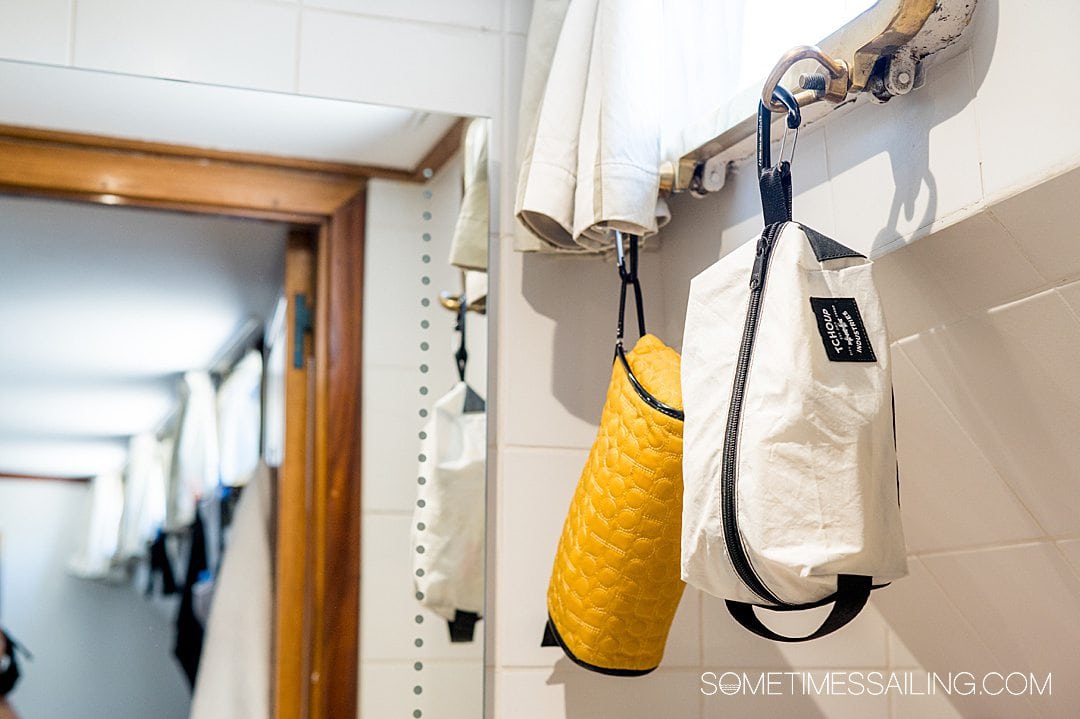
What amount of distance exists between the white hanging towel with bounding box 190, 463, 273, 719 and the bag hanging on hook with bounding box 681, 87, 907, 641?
21.5 inches

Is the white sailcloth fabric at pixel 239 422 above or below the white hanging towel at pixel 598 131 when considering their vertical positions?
below

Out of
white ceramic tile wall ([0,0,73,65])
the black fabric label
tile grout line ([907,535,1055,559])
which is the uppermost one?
white ceramic tile wall ([0,0,73,65])

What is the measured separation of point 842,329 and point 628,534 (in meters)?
0.31

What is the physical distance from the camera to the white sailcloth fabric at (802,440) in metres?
0.74

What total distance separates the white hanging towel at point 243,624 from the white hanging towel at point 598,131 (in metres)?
0.45

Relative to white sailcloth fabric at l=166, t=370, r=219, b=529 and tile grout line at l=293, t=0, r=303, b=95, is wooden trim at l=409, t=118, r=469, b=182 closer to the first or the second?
tile grout line at l=293, t=0, r=303, b=95

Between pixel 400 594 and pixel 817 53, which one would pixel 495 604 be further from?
pixel 817 53

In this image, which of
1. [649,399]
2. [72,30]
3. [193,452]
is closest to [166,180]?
[72,30]

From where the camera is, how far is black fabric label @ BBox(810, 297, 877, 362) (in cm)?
76

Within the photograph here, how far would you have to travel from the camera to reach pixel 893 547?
76 centimetres

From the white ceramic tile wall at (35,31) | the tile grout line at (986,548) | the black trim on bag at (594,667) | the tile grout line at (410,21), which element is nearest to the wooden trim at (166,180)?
the white ceramic tile wall at (35,31)

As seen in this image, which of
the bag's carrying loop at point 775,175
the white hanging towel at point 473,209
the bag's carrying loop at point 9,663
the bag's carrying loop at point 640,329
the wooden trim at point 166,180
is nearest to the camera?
the bag's carrying loop at point 775,175

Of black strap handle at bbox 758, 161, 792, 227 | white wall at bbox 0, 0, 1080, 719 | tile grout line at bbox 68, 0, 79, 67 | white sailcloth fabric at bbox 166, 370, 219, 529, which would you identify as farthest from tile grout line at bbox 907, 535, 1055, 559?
tile grout line at bbox 68, 0, 79, 67

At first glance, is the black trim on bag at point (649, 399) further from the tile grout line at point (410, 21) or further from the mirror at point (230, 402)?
the tile grout line at point (410, 21)
